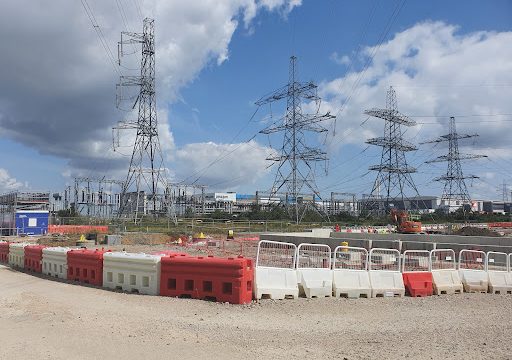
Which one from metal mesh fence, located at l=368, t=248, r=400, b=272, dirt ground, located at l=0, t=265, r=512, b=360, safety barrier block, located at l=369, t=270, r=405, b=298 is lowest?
dirt ground, located at l=0, t=265, r=512, b=360

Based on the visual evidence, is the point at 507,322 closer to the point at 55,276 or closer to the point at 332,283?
the point at 332,283

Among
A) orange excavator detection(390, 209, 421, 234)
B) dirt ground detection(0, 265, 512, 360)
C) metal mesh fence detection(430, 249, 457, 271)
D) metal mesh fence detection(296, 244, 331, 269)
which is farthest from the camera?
orange excavator detection(390, 209, 421, 234)

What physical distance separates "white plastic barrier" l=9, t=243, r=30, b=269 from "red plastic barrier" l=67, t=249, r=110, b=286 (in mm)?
5010

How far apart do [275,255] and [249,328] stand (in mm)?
4644

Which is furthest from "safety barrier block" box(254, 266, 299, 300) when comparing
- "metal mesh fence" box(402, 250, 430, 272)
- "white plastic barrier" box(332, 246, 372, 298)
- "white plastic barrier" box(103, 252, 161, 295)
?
"metal mesh fence" box(402, 250, 430, 272)

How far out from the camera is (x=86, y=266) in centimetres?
1292

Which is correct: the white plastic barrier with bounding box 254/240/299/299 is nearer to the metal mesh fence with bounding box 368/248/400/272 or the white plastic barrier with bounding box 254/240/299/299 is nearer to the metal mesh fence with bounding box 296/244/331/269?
the metal mesh fence with bounding box 296/244/331/269

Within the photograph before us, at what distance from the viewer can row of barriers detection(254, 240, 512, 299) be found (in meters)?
10.7

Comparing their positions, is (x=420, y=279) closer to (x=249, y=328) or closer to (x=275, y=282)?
(x=275, y=282)

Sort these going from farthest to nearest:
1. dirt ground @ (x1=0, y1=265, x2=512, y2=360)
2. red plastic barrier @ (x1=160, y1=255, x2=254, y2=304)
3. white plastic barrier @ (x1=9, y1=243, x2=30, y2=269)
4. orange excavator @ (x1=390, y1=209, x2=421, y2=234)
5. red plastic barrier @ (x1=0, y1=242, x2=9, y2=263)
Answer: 1. orange excavator @ (x1=390, y1=209, x2=421, y2=234)
2. red plastic barrier @ (x1=0, y1=242, x2=9, y2=263)
3. white plastic barrier @ (x1=9, y1=243, x2=30, y2=269)
4. red plastic barrier @ (x1=160, y1=255, x2=254, y2=304)
5. dirt ground @ (x1=0, y1=265, x2=512, y2=360)

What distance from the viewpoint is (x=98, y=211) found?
337ft

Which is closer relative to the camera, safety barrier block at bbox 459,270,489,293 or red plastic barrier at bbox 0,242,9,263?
safety barrier block at bbox 459,270,489,293

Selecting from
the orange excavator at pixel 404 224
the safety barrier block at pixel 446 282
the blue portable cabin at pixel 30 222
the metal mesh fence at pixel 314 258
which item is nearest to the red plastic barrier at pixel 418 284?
the safety barrier block at pixel 446 282

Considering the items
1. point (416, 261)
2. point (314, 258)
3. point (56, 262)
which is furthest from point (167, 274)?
point (416, 261)
